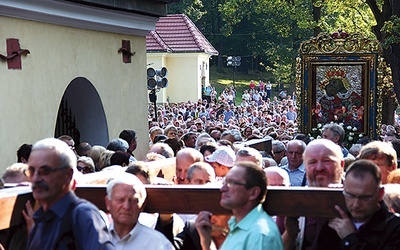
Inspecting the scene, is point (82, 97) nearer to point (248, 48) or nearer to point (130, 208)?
point (130, 208)

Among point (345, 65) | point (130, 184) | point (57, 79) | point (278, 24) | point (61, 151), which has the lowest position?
point (130, 184)

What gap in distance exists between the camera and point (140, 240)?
18.4 ft

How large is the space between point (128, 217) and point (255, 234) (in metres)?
0.90

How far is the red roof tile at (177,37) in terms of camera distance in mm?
52500

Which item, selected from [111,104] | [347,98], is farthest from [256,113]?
[111,104]

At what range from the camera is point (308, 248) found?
18.1ft

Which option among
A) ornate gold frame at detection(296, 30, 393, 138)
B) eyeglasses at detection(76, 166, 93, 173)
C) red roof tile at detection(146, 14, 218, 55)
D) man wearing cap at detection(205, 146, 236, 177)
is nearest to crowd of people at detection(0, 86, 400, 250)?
man wearing cap at detection(205, 146, 236, 177)

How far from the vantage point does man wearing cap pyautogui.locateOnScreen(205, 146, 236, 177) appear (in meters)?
8.65

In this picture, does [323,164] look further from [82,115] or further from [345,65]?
[345,65]

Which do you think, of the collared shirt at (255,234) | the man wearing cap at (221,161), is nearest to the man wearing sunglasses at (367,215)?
the collared shirt at (255,234)

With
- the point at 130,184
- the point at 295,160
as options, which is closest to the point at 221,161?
the point at 295,160

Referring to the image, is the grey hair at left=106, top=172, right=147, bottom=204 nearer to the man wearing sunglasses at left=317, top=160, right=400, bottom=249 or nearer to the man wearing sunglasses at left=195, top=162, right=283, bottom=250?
the man wearing sunglasses at left=195, top=162, right=283, bottom=250

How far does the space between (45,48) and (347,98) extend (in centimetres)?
1022

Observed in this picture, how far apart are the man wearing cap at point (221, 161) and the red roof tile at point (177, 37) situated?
142 feet
